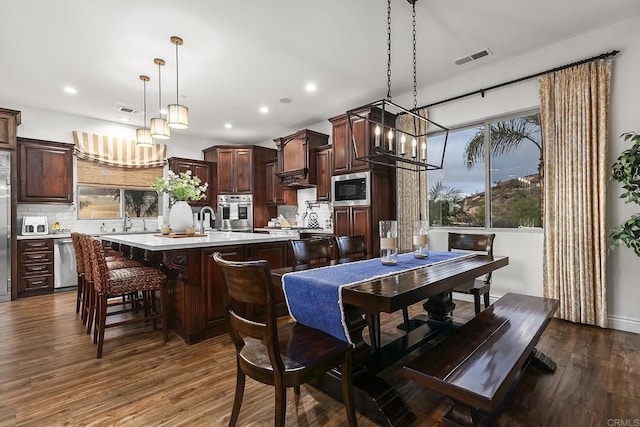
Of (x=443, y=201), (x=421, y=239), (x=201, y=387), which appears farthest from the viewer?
(x=443, y=201)

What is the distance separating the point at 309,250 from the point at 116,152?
17.6ft

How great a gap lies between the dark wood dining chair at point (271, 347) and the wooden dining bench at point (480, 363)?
366 mm

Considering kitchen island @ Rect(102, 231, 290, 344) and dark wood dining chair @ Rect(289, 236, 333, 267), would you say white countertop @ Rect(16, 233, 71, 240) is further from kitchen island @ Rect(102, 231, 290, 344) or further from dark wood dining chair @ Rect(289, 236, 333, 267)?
dark wood dining chair @ Rect(289, 236, 333, 267)

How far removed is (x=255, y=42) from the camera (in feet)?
11.2

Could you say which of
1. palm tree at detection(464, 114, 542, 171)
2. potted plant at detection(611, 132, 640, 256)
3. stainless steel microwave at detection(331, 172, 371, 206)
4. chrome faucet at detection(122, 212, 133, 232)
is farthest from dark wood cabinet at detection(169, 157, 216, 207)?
potted plant at detection(611, 132, 640, 256)

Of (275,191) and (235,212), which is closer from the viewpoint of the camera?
(275,191)

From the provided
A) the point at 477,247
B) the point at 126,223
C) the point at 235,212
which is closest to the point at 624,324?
the point at 477,247

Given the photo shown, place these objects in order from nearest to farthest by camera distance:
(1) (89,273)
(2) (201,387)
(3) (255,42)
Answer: (2) (201,387)
(1) (89,273)
(3) (255,42)

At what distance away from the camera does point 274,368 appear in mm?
1347

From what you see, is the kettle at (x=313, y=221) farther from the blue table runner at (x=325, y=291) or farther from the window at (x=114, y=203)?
the blue table runner at (x=325, y=291)

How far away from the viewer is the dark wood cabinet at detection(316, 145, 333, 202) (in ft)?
18.3

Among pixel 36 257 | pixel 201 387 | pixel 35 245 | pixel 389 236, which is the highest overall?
pixel 389 236

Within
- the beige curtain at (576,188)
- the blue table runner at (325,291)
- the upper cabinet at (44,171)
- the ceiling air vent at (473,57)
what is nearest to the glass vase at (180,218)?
the blue table runner at (325,291)

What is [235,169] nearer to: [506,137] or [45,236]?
[45,236]
